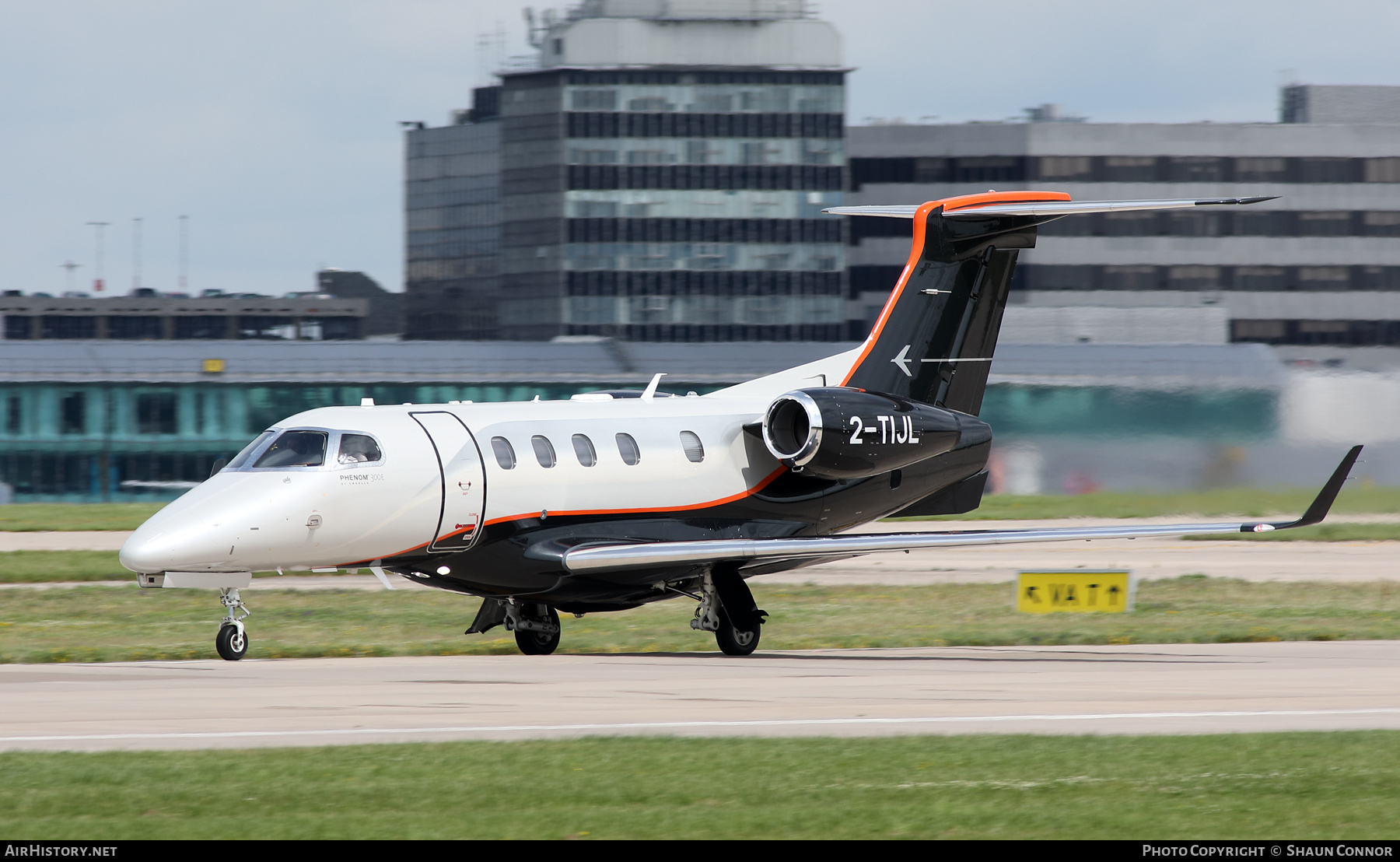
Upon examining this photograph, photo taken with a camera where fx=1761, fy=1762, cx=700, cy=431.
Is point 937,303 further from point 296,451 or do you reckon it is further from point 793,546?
point 296,451

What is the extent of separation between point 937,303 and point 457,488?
8.29 metres

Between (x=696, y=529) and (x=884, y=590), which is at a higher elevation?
(x=696, y=529)

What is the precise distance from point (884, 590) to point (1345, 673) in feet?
45.4

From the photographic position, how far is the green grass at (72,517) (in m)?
49.6

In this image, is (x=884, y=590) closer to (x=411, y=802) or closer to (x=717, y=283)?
(x=411, y=802)

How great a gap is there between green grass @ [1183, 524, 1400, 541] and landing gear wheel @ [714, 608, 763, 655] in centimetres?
2569

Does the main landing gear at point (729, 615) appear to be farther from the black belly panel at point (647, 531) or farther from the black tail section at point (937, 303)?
the black tail section at point (937, 303)

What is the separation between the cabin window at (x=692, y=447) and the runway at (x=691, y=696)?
2.65 metres

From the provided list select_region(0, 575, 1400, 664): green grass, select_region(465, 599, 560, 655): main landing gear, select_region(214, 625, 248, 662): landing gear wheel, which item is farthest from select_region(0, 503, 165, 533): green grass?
select_region(214, 625, 248, 662): landing gear wheel

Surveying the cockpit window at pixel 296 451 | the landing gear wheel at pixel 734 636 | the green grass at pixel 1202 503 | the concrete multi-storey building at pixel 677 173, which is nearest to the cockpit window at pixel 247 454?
the cockpit window at pixel 296 451

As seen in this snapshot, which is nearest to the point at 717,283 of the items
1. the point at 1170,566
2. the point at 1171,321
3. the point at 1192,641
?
the point at 1171,321

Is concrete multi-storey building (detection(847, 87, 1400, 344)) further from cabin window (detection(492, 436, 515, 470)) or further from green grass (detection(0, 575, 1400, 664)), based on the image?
cabin window (detection(492, 436, 515, 470))

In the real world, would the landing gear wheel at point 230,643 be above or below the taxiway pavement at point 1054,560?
above

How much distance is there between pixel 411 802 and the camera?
36.9 feet
